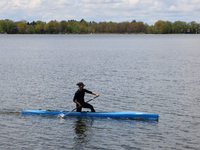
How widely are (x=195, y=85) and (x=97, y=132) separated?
1728cm

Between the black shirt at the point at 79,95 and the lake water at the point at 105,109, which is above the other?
the black shirt at the point at 79,95

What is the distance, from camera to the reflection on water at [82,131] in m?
15.9

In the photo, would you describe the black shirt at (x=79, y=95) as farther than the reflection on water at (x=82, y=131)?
Yes

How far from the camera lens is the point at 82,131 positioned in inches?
691

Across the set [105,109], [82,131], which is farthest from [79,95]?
[105,109]

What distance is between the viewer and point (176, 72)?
132 ft

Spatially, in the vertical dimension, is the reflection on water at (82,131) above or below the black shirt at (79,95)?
below

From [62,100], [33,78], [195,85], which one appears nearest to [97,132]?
[62,100]

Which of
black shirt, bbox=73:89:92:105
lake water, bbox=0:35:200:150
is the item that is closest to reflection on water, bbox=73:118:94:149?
lake water, bbox=0:35:200:150

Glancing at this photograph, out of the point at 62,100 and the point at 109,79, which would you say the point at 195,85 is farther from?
the point at 62,100

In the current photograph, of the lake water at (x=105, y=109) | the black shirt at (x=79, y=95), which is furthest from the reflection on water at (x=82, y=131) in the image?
the black shirt at (x=79, y=95)

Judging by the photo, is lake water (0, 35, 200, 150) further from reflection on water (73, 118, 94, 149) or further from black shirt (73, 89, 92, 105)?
black shirt (73, 89, 92, 105)

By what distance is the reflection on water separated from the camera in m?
15.9

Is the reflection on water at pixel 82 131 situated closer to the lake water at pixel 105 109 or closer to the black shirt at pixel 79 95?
the lake water at pixel 105 109
